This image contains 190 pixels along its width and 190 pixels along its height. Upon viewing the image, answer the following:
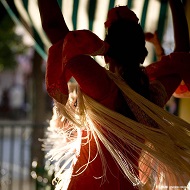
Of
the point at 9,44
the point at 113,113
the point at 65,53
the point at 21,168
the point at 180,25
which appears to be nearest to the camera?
the point at 65,53

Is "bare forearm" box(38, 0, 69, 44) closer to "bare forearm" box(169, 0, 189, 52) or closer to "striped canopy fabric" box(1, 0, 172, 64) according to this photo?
"bare forearm" box(169, 0, 189, 52)

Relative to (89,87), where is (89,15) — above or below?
above

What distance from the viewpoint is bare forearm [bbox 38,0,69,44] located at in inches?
82.9

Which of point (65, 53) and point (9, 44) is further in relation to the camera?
point (9, 44)

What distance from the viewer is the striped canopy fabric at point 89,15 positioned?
3.38 m

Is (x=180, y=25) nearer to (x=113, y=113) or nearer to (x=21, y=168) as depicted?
(x=113, y=113)

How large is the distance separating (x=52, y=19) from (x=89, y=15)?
1.48m

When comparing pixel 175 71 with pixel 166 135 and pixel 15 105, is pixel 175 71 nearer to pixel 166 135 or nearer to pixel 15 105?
pixel 166 135

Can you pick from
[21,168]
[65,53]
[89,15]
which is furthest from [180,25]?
[21,168]

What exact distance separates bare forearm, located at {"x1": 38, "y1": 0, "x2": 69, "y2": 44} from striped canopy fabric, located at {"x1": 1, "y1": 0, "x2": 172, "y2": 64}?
1200 millimetres

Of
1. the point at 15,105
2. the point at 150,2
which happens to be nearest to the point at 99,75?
the point at 150,2

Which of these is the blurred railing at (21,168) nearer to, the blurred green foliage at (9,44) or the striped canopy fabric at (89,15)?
the striped canopy fabric at (89,15)

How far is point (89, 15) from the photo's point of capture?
140 inches

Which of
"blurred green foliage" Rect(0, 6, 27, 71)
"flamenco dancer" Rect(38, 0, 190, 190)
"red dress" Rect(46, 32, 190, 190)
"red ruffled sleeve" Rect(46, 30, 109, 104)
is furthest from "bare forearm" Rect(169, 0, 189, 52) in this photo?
"blurred green foliage" Rect(0, 6, 27, 71)
